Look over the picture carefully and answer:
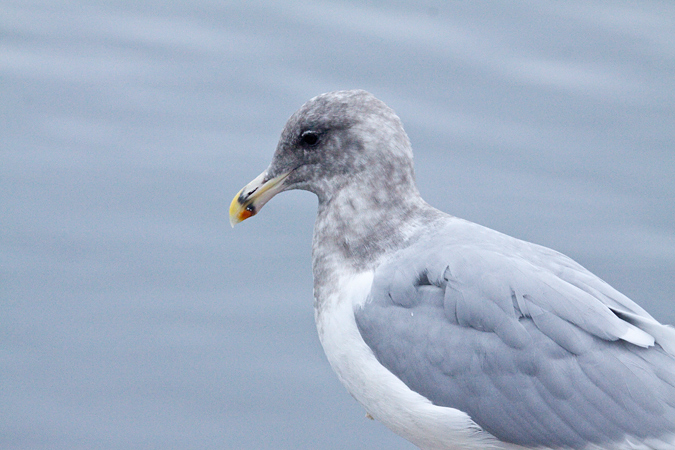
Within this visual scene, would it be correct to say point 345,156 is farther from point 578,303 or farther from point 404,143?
point 578,303

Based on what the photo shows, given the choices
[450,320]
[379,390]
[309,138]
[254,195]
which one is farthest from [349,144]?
[379,390]

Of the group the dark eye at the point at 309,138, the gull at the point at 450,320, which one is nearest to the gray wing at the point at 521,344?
the gull at the point at 450,320

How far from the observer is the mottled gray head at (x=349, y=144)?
10.7ft

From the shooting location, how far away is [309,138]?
3336mm

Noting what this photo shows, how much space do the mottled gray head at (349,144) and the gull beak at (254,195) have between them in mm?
147

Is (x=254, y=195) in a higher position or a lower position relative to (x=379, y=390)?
higher

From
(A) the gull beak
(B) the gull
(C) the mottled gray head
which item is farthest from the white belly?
(A) the gull beak

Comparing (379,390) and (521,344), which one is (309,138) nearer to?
(379,390)

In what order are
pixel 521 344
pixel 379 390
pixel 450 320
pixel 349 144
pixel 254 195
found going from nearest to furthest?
pixel 521 344 < pixel 450 320 < pixel 379 390 < pixel 349 144 < pixel 254 195

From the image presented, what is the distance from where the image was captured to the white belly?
3092 millimetres

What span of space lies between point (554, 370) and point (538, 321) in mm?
160

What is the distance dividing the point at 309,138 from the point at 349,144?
0.16 metres

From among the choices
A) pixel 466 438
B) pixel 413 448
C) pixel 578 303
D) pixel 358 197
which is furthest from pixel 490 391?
pixel 413 448

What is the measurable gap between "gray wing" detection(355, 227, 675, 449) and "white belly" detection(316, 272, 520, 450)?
3cm
